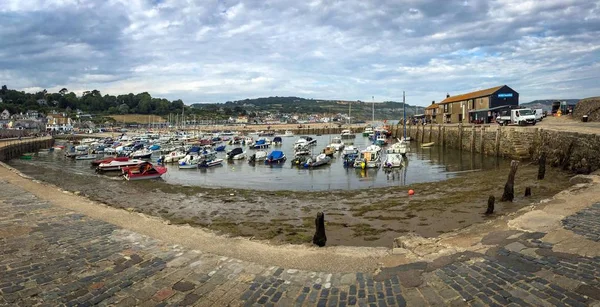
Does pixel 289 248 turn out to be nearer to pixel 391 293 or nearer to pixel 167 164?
pixel 391 293

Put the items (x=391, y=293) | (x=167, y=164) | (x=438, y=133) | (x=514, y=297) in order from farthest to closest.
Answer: (x=438, y=133), (x=167, y=164), (x=391, y=293), (x=514, y=297)

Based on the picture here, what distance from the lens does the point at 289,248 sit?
950cm

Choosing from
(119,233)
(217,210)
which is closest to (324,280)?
(119,233)

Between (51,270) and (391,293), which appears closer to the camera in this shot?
(391,293)

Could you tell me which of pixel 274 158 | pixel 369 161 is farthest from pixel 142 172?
pixel 369 161

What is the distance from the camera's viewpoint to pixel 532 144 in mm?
32812

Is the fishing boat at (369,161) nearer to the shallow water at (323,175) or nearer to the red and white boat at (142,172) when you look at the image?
the shallow water at (323,175)

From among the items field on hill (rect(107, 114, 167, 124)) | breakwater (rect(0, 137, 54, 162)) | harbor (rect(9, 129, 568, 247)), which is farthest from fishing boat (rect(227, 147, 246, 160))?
field on hill (rect(107, 114, 167, 124))

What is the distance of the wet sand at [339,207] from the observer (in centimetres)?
1434

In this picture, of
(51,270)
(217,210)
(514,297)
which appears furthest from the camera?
(217,210)

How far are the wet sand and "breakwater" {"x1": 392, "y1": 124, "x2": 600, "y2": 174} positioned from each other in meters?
1.48

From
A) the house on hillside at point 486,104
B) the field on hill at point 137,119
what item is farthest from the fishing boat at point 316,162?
the field on hill at point 137,119

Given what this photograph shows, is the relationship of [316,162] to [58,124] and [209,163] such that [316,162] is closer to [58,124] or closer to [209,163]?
[209,163]

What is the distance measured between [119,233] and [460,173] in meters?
27.6
